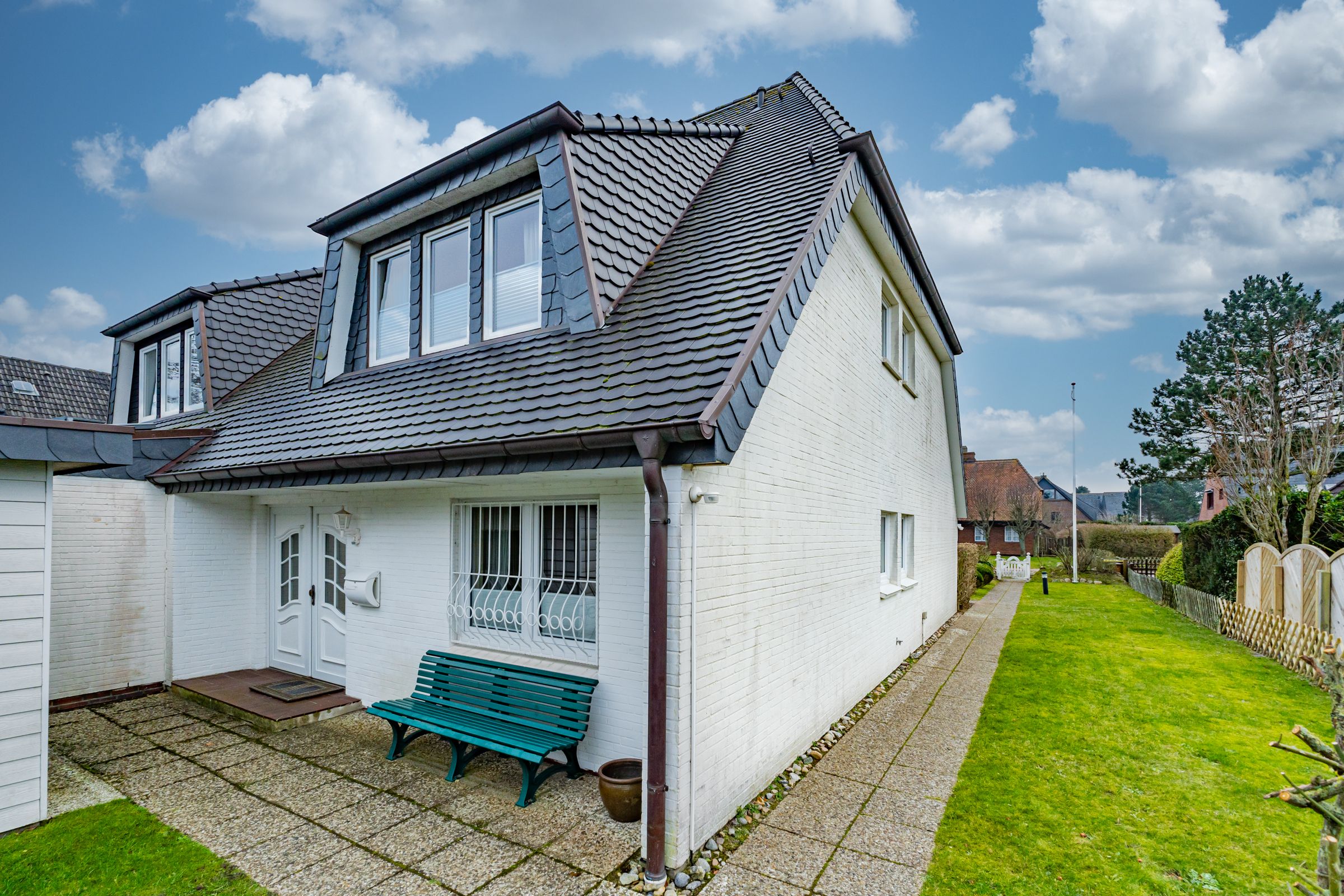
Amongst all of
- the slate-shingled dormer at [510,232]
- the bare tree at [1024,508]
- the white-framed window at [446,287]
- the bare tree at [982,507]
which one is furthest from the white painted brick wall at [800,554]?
the bare tree at [982,507]

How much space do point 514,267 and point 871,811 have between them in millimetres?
6460

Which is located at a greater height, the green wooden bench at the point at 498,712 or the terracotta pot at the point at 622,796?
the green wooden bench at the point at 498,712

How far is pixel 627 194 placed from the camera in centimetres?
702

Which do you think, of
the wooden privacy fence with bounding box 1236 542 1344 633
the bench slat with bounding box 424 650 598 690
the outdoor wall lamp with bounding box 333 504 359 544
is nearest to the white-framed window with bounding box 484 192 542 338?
the outdoor wall lamp with bounding box 333 504 359 544

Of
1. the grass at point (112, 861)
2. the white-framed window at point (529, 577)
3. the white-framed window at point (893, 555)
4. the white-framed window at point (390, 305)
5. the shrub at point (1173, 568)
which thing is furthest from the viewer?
the shrub at point (1173, 568)

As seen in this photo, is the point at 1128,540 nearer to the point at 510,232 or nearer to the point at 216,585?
the point at 510,232

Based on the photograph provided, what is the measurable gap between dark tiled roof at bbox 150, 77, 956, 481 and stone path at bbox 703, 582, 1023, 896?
2.93 metres

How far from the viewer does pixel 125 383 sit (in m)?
13.1

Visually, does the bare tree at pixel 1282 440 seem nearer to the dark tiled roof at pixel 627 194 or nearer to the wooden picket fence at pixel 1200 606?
the wooden picket fence at pixel 1200 606

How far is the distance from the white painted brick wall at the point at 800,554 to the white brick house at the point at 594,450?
0.13ft

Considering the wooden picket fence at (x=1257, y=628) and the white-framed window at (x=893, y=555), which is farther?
the wooden picket fence at (x=1257, y=628)

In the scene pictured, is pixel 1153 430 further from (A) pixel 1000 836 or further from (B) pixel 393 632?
(B) pixel 393 632

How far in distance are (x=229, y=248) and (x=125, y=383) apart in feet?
20.4

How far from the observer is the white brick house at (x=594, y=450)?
4645 millimetres
